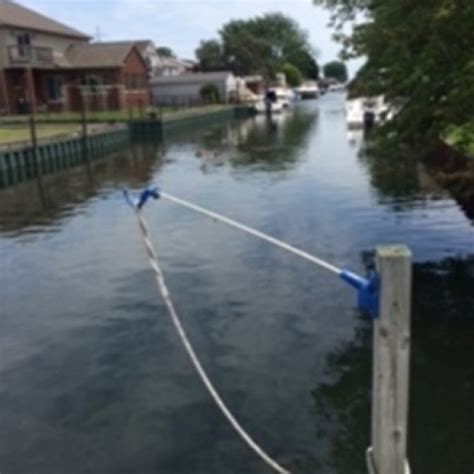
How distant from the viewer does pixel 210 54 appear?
126375mm

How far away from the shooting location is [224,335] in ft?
37.8

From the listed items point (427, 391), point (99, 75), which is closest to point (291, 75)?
point (99, 75)

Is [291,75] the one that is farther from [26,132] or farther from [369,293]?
[369,293]

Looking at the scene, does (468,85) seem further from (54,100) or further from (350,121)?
(54,100)

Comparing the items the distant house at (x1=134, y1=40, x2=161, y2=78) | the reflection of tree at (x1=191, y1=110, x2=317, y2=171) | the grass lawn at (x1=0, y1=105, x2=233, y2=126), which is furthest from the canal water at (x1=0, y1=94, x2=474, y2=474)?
the distant house at (x1=134, y1=40, x2=161, y2=78)

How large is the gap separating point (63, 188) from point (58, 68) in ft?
114

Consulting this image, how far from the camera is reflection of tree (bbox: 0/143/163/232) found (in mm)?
22984

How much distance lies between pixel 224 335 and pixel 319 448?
3.78m

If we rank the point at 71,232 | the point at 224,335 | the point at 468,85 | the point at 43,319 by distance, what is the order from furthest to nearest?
1. the point at 71,232
2. the point at 43,319
3. the point at 224,335
4. the point at 468,85

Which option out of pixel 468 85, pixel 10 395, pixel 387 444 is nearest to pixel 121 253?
pixel 10 395

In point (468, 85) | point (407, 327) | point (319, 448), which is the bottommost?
point (319, 448)

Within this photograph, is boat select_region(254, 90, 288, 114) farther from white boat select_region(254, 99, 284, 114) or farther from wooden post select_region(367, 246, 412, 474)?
wooden post select_region(367, 246, 412, 474)

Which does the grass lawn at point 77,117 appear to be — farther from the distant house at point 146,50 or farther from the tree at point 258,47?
the tree at point 258,47

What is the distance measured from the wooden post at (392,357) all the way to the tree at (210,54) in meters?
123
